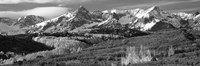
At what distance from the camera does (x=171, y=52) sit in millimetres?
190500
